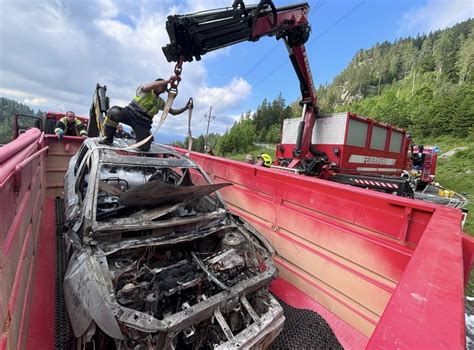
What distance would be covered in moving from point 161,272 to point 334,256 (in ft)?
5.78

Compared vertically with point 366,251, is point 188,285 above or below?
below

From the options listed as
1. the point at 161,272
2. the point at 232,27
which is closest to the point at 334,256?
the point at 161,272

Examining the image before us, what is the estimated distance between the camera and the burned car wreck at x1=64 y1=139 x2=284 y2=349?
182 centimetres

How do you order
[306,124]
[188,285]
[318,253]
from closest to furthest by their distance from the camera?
1. [188,285]
2. [318,253]
3. [306,124]

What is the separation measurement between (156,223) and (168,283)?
2.05 ft

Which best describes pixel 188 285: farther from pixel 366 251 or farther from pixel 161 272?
pixel 366 251

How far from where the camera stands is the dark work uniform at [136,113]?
13.9ft

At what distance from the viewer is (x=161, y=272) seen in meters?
2.39

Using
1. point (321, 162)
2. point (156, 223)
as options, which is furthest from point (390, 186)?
point (156, 223)

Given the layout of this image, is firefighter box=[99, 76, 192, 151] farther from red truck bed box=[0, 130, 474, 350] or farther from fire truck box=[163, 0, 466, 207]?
red truck bed box=[0, 130, 474, 350]

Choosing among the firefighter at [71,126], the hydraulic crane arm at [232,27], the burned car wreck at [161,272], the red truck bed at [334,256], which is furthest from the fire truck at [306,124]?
the firefighter at [71,126]

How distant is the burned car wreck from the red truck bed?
1.38ft

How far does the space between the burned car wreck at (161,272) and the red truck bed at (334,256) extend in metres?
0.42

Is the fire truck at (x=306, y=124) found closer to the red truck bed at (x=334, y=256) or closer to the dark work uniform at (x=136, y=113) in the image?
the dark work uniform at (x=136, y=113)
